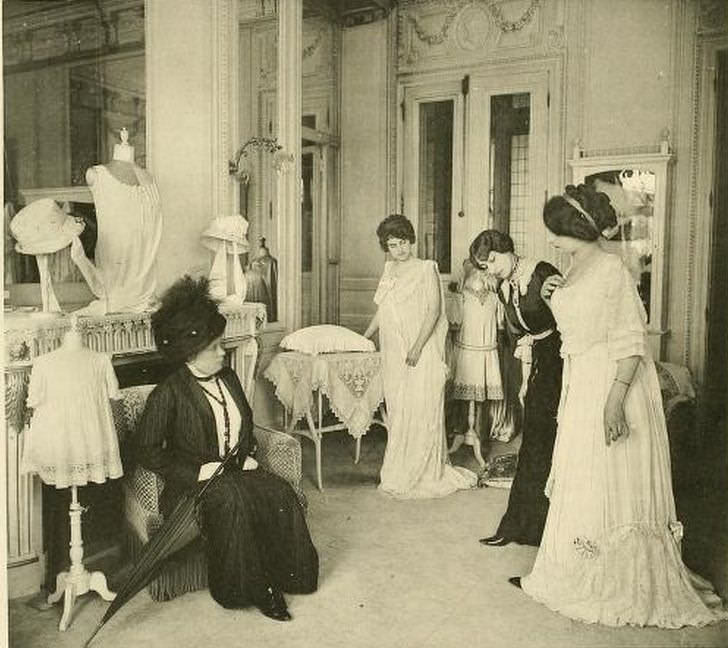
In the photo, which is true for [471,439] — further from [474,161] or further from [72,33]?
[72,33]

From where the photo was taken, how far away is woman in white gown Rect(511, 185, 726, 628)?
6.61 ft

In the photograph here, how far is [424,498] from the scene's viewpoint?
3.25 metres

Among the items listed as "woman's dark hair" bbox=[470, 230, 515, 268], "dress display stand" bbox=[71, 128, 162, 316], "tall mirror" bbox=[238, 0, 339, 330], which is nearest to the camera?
"dress display stand" bbox=[71, 128, 162, 316]

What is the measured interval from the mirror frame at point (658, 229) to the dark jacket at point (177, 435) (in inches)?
86.6

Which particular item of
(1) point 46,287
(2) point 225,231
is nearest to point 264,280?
(2) point 225,231

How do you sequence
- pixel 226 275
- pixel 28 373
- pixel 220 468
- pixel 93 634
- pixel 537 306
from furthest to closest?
1. pixel 226 275
2. pixel 537 306
3. pixel 220 468
4. pixel 28 373
5. pixel 93 634

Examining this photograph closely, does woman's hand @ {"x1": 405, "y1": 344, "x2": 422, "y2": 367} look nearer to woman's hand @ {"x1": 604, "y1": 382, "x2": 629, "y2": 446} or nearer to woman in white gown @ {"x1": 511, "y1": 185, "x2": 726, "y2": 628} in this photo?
woman in white gown @ {"x1": 511, "y1": 185, "x2": 726, "y2": 628}

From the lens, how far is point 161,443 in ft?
7.35

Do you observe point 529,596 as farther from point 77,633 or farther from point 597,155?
point 597,155

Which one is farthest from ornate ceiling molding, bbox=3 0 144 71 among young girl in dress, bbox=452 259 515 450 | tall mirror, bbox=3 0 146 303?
young girl in dress, bbox=452 259 515 450

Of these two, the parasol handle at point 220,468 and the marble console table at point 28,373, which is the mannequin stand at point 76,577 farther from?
the parasol handle at point 220,468

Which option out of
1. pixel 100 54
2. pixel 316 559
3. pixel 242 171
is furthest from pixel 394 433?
pixel 100 54

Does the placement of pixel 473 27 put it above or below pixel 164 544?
above

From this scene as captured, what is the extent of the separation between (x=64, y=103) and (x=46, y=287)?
54 centimetres
